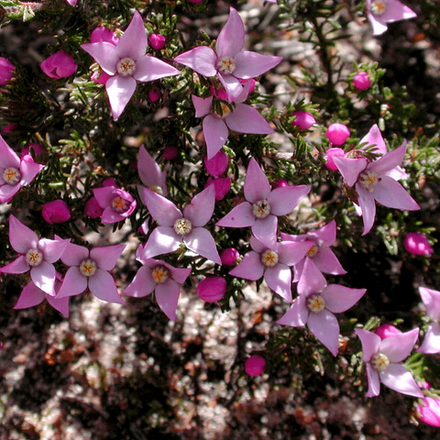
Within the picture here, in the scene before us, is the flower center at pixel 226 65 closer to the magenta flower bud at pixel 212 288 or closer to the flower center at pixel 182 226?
the flower center at pixel 182 226

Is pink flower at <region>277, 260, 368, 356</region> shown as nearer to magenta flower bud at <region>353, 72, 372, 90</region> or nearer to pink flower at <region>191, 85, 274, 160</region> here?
pink flower at <region>191, 85, 274, 160</region>

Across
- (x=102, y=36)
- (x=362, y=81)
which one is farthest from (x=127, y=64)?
(x=362, y=81)

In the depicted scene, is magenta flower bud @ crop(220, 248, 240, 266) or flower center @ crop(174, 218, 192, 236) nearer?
flower center @ crop(174, 218, 192, 236)

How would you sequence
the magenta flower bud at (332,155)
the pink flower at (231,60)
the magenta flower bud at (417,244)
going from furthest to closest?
the magenta flower bud at (417,244), the magenta flower bud at (332,155), the pink flower at (231,60)

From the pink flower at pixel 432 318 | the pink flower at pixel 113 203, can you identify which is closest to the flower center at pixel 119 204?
the pink flower at pixel 113 203

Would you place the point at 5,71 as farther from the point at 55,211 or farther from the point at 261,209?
the point at 261,209

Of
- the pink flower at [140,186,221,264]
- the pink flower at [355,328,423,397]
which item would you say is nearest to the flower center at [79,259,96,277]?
the pink flower at [140,186,221,264]
